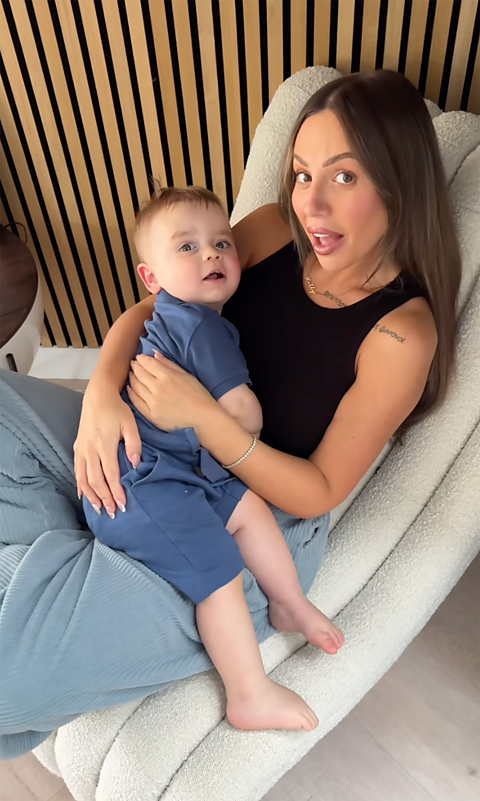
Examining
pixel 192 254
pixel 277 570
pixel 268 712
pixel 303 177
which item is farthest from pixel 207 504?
pixel 303 177

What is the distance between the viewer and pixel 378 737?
1.32 meters

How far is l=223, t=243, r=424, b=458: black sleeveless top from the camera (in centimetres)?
101

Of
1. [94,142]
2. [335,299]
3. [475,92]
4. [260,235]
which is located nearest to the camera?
[335,299]

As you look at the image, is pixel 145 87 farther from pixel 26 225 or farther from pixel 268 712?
pixel 268 712

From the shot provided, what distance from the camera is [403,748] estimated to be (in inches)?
51.4

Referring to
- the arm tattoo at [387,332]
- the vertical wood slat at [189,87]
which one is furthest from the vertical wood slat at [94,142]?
the arm tattoo at [387,332]

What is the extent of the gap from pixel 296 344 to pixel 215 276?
17 cm

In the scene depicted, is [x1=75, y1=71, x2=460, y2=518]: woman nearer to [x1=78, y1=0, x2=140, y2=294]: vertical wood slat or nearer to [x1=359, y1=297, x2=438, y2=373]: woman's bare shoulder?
[x1=359, y1=297, x2=438, y2=373]: woman's bare shoulder

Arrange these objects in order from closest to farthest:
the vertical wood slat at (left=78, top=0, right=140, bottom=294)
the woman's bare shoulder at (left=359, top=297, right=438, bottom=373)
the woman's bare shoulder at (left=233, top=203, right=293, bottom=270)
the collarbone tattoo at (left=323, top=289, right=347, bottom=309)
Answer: the woman's bare shoulder at (left=359, top=297, right=438, bottom=373) → the collarbone tattoo at (left=323, top=289, right=347, bottom=309) → the woman's bare shoulder at (left=233, top=203, right=293, bottom=270) → the vertical wood slat at (left=78, top=0, right=140, bottom=294)

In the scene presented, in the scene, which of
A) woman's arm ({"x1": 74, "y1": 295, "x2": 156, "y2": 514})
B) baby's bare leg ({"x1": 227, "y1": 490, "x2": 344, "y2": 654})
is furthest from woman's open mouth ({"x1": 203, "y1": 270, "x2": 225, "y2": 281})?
baby's bare leg ({"x1": 227, "y1": 490, "x2": 344, "y2": 654})

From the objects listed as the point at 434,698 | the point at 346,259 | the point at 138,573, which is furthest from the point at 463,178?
the point at 434,698

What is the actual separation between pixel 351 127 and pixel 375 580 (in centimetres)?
70

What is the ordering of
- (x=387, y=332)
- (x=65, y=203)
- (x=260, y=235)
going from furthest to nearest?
(x=65, y=203) → (x=260, y=235) → (x=387, y=332)

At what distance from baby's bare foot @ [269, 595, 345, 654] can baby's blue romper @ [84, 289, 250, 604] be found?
127 mm
